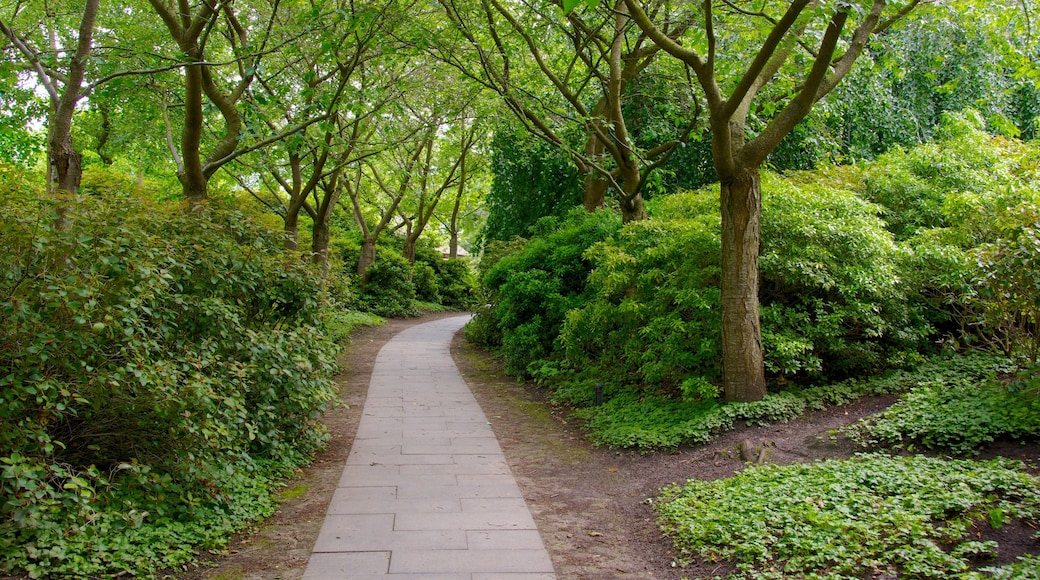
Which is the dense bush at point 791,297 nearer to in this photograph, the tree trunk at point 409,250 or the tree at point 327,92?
the tree at point 327,92

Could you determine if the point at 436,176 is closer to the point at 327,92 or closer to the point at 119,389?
the point at 327,92

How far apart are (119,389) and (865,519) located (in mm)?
4323

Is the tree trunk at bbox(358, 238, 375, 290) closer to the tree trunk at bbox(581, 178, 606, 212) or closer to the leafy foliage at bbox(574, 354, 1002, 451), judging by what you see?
the tree trunk at bbox(581, 178, 606, 212)

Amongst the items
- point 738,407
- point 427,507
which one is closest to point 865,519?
point 738,407

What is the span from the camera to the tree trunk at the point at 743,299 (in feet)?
21.9

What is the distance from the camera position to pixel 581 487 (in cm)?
593

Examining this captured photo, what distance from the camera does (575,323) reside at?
867 cm

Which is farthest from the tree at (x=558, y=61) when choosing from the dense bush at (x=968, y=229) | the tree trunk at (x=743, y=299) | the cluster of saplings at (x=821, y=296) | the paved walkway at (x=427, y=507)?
the paved walkway at (x=427, y=507)

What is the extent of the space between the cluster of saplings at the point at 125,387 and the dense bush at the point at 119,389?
11mm

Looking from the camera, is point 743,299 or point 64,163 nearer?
point 64,163

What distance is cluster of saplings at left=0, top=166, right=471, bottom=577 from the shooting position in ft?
11.9

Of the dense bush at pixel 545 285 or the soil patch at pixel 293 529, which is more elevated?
the dense bush at pixel 545 285

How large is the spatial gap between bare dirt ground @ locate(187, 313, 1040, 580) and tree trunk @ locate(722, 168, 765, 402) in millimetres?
517

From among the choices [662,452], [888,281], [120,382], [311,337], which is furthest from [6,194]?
[888,281]
